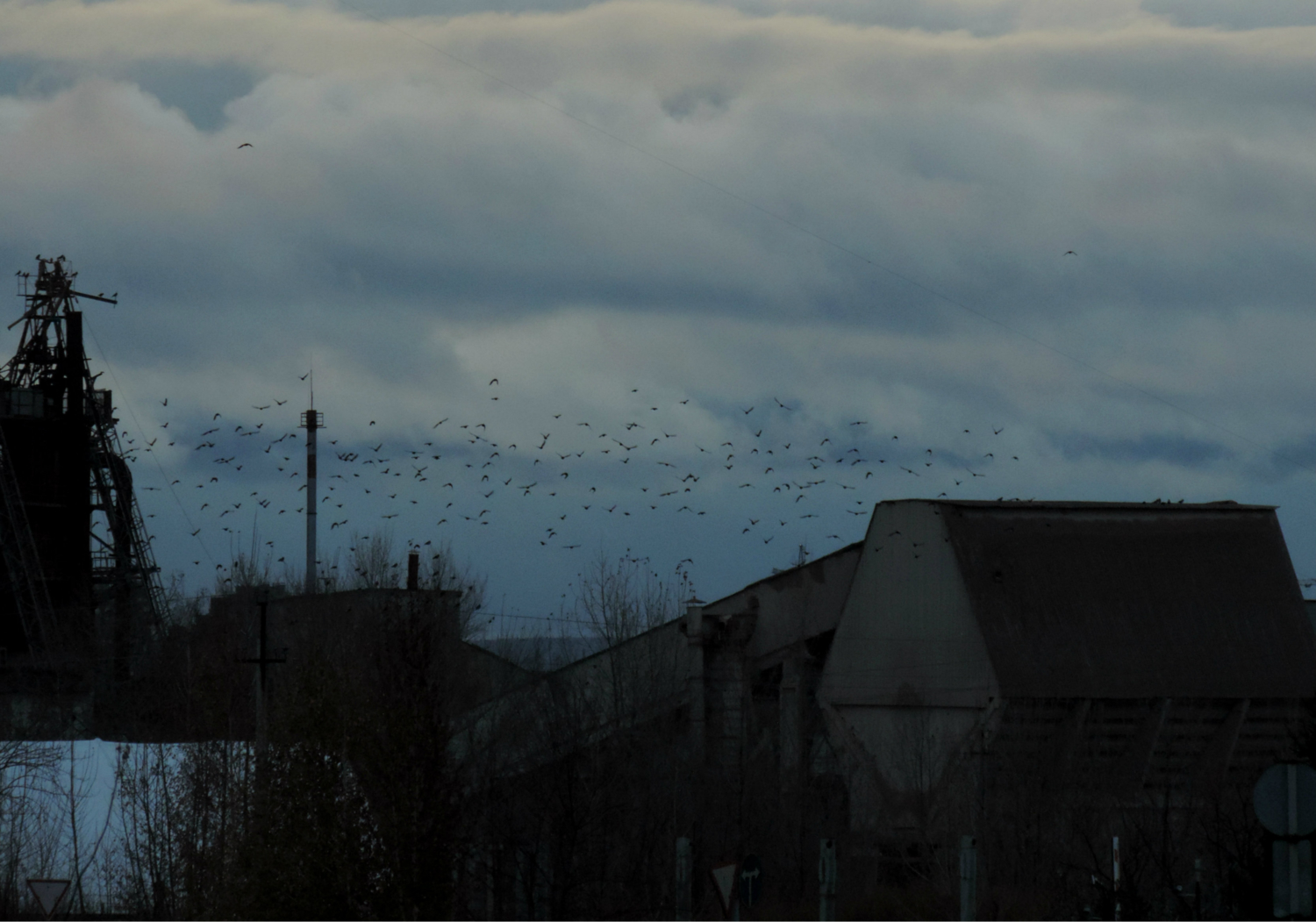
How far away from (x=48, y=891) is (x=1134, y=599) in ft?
72.7

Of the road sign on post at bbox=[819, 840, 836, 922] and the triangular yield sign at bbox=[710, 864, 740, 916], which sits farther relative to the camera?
the road sign on post at bbox=[819, 840, 836, 922]

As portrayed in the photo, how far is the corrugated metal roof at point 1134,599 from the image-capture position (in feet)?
103

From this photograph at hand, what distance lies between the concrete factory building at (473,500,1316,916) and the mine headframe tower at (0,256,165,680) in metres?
33.7

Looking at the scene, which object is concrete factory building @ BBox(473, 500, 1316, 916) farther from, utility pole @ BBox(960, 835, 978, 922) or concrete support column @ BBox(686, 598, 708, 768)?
utility pole @ BBox(960, 835, 978, 922)

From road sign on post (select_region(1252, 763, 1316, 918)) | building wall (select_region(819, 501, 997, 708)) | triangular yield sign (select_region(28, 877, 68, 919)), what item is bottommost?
triangular yield sign (select_region(28, 877, 68, 919))

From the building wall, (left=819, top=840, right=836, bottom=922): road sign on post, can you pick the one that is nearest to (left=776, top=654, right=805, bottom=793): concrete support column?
the building wall

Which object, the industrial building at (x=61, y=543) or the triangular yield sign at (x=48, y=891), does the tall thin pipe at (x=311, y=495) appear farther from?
the triangular yield sign at (x=48, y=891)

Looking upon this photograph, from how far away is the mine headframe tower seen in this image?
5822 cm

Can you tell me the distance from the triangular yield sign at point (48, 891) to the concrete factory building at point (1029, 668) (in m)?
14.1

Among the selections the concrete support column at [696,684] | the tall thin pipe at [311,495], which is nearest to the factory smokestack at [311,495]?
the tall thin pipe at [311,495]

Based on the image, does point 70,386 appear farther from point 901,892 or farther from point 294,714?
point 901,892

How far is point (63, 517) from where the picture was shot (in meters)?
59.8

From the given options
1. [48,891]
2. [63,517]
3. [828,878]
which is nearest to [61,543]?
[63,517]

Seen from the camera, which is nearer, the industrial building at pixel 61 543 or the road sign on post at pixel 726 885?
the road sign on post at pixel 726 885
